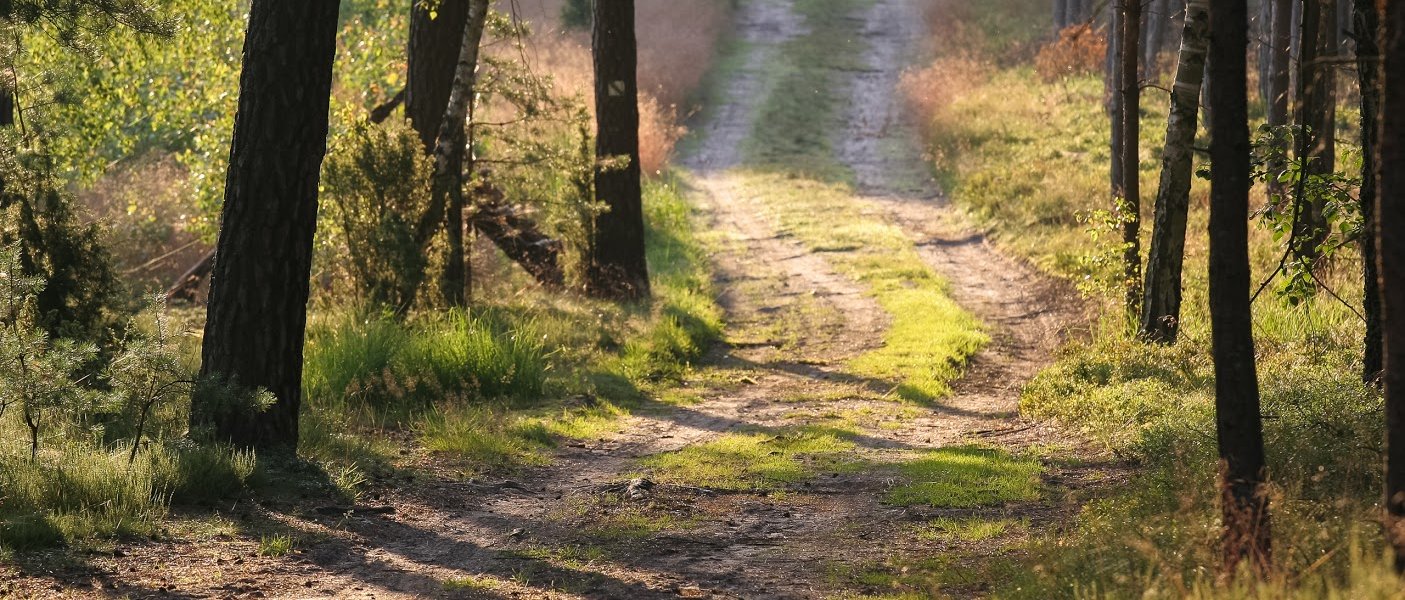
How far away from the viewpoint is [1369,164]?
267 inches

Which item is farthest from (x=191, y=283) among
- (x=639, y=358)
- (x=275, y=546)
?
(x=275, y=546)

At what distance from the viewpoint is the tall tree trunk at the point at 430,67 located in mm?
13148

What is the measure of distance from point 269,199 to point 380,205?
4.50 m

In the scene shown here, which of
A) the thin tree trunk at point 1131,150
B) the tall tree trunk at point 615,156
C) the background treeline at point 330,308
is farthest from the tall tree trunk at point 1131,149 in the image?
the tall tree trunk at point 615,156

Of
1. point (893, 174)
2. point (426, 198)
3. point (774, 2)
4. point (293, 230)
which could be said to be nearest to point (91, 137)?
point (426, 198)

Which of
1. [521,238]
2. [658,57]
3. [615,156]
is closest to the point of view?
[615,156]

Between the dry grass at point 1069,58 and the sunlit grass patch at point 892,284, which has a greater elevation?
the dry grass at point 1069,58

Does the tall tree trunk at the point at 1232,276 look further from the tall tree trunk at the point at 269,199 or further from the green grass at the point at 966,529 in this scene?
the tall tree trunk at the point at 269,199

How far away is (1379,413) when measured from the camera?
20.9ft

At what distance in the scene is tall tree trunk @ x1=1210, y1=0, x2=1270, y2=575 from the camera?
14.8 feet

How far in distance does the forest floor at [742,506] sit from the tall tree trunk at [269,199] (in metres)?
1.07

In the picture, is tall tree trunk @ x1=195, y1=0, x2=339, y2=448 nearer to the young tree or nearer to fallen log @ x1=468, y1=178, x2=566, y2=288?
fallen log @ x1=468, y1=178, x2=566, y2=288

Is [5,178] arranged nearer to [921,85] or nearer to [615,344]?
[615,344]

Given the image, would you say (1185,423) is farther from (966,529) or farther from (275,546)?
(275,546)
